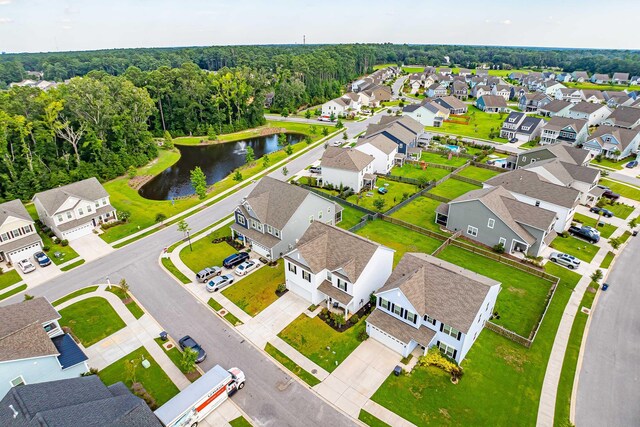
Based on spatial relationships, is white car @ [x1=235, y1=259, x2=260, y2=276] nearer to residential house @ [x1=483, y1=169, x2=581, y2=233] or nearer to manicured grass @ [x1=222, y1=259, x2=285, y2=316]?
manicured grass @ [x1=222, y1=259, x2=285, y2=316]

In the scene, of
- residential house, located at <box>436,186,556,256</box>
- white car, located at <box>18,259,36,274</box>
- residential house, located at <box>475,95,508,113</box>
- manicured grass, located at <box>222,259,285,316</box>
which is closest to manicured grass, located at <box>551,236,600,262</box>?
residential house, located at <box>436,186,556,256</box>

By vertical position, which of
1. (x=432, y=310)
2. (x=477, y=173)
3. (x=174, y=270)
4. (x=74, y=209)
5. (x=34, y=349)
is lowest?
(x=174, y=270)

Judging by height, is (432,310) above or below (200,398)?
above

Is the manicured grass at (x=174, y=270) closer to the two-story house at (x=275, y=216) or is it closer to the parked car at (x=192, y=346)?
the two-story house at (x=275, y=216)

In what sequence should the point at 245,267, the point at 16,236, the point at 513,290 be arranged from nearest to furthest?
the point at 513,290, the point at 245,267, the point at 16,236

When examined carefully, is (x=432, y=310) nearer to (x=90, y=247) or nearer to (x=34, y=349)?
(x=34, y=349)

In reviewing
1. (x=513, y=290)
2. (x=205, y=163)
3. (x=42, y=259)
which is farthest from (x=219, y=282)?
(x=205, y=163)

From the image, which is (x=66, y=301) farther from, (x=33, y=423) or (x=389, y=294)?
(x=389, y=294)

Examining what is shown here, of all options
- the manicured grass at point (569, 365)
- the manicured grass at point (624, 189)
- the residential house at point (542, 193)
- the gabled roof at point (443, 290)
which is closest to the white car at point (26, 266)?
the gabled roof at point (443, 290)

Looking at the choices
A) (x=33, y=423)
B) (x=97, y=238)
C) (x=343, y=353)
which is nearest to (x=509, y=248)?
(x=343, y=353)

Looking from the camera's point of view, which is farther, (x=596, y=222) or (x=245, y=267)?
(x=596, y=222)
